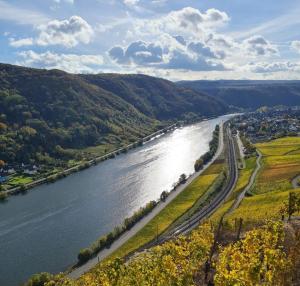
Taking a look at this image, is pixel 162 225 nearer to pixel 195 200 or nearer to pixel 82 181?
pixel 195 200

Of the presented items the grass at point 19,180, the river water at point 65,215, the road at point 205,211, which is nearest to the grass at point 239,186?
the road at point 205,211

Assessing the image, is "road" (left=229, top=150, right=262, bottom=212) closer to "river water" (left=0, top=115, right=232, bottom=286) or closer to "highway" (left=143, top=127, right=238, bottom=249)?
"highway" (left=143, top=127, right=238, bottom=249)

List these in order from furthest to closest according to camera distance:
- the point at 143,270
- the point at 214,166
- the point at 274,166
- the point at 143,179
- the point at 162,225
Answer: the point at 214,166 < the point at 143,179 < the point at 274,166 < the point at 162,225 < the point at 143,270

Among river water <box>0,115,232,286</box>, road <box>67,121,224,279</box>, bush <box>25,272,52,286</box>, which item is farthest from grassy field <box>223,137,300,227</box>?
bush <box>25,272,52,286</box>

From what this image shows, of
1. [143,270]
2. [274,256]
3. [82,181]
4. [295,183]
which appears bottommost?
[82,181]

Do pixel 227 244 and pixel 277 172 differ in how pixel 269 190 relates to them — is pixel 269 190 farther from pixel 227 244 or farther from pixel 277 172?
pixel 227 244

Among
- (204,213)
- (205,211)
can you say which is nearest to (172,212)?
(205,211)

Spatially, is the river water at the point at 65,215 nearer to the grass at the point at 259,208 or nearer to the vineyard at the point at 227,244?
the vineyard at the point at 227,244

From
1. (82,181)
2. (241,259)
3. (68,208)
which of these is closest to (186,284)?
(241,259)
